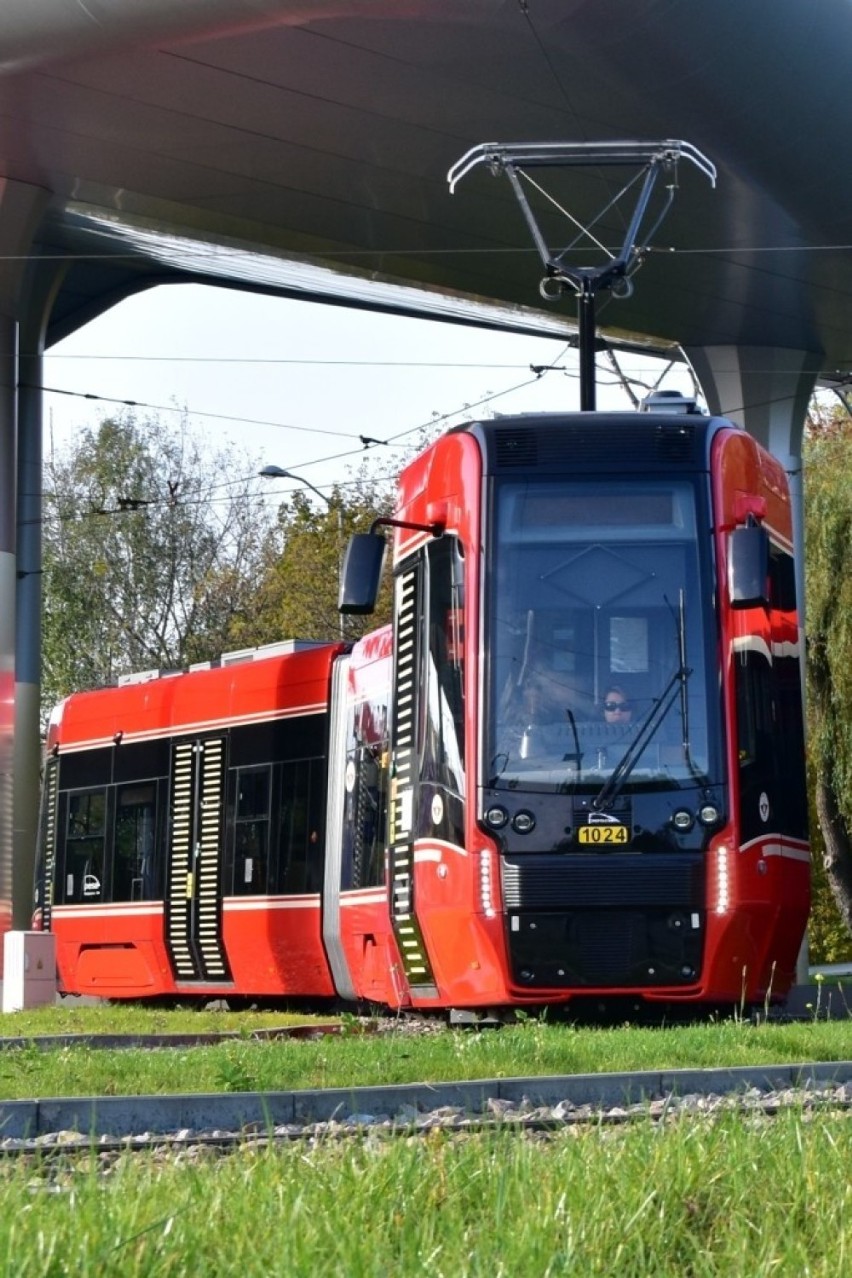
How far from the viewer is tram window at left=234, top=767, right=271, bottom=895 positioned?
18.9m

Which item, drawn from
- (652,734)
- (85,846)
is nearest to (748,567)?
(652,734)

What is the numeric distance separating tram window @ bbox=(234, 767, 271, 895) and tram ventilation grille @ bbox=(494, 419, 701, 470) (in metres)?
6.11

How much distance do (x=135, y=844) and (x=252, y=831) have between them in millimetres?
2676

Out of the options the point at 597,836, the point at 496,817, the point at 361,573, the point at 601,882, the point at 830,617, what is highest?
the point at 830,617

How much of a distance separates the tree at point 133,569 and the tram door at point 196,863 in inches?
1186

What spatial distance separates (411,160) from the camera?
2448 centimetres

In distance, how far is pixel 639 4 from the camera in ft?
68.4

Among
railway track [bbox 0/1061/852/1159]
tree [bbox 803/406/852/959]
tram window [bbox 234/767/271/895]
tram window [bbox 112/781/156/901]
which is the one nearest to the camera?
railway track [bbox 0/1061/852/1159]

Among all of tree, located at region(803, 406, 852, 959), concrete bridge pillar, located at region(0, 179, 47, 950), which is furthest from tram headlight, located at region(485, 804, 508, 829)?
tree, located at region(803, 406, 852, 959)

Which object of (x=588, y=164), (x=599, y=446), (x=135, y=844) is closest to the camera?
(x=599, y=446)

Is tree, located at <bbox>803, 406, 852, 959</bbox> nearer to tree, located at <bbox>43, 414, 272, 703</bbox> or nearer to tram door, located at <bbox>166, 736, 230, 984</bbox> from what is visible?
tram door, located at <bbox>166, 736, 230, 984</bbox>

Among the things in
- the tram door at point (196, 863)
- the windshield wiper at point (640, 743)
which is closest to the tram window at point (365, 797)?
the tram door at point (196, 863)

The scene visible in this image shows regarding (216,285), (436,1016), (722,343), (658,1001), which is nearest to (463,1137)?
(658,1001)

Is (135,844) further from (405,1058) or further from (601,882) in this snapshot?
(405,1058)
